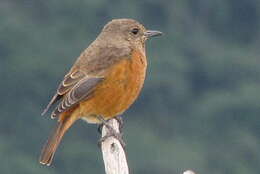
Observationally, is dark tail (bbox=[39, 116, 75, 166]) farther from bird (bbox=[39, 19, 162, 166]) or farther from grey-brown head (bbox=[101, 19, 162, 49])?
grey-brown head (bbox=[101, 19, 162, 49])

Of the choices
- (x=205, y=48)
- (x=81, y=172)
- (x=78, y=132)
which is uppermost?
(x=205, y=48)

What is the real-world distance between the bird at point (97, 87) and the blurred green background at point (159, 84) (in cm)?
3994

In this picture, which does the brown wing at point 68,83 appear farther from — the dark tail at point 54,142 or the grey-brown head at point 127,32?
the grey-brown head at point 127,32

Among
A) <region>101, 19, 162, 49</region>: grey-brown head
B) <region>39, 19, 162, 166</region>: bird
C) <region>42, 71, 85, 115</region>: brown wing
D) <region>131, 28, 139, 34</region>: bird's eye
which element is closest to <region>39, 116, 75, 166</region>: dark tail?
<region>39, 19, 162, 166</region>: bird

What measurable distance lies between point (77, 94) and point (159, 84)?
56.5 m

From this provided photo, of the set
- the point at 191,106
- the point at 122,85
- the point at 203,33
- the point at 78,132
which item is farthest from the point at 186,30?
the point at 122,85

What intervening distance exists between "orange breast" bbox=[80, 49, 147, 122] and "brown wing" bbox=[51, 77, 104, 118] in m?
0.07

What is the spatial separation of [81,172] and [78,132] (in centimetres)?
647

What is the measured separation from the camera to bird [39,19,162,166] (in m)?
12.6

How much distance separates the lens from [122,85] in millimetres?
12875

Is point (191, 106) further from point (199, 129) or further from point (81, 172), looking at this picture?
point (81, 172)

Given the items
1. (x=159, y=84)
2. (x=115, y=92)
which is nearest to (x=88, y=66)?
(x=115, y=92)

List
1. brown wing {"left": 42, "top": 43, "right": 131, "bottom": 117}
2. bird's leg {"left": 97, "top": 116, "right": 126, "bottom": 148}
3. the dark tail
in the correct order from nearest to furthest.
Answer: bird's leg {"left": 97, "top": 116, "right": 126, "bottom": 148} < the dark tail < brown wing {"left": 42, "top": 43, "right": 131, "bottom": 117}

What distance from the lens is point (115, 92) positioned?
12.8 metres
